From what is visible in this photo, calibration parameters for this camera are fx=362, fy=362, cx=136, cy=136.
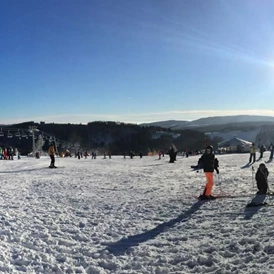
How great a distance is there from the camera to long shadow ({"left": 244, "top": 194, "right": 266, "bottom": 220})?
28.3 ft

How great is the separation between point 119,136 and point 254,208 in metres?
177

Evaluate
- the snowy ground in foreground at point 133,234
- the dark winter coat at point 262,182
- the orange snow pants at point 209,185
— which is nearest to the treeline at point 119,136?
the dark winter coat at point 262,182

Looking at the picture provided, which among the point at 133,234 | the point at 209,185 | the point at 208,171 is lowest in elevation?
the point at 133,234

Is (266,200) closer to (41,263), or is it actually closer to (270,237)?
(270,237)

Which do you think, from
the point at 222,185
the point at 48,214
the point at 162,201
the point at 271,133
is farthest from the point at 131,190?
the point at 271,133

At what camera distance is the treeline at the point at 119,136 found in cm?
17375

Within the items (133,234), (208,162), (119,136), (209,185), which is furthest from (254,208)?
(119,136)

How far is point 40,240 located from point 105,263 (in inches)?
72.1

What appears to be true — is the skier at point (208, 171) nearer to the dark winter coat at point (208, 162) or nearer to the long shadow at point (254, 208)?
the dark winter coat at point (208, 162)

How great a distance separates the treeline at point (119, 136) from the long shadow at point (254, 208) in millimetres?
155759

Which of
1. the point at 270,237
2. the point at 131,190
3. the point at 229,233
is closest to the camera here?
the point at 270,237

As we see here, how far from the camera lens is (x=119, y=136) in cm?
18562

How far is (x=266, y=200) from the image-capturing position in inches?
415

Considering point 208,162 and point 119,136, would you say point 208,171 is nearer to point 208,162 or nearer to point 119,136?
point 208,162
